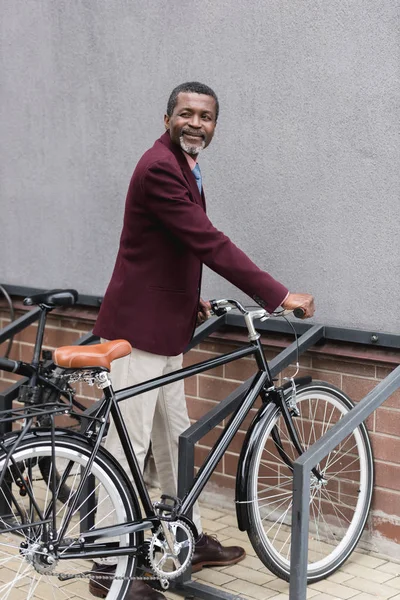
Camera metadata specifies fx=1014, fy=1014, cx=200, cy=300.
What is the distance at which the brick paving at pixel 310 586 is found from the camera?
4.34 m

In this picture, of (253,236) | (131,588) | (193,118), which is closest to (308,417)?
(253,236)

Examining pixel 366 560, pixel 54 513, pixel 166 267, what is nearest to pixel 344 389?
pixel 366 560

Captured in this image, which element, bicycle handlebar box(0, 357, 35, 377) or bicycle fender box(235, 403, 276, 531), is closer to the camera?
bicycle fender box(235, 403, 276, 531)

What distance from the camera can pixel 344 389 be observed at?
4.85 meters

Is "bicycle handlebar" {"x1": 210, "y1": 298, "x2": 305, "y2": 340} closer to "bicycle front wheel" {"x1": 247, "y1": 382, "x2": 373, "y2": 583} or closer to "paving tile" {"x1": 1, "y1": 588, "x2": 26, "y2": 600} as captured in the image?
"bicycle front wheel" {"x1": 247, "y1": 382, "x2": 373, "y2": 583}

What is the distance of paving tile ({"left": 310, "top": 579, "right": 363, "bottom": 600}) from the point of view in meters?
4.34

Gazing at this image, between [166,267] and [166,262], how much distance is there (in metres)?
0.02

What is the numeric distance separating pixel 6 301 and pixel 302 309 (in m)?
2.95

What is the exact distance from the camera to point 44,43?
602cm

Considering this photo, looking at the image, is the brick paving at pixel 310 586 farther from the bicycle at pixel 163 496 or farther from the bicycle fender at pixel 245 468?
the bicycle fender at pixel 245 468

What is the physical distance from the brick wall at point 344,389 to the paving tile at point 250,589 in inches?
27.0

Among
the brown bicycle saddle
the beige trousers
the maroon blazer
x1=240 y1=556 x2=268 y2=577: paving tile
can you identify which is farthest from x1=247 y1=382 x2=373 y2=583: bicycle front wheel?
the brown bicycle saddle

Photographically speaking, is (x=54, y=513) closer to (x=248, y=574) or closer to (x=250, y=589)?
(x=250, y=589)

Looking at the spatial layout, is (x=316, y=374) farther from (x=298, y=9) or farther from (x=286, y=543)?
(x=298, y=9)
